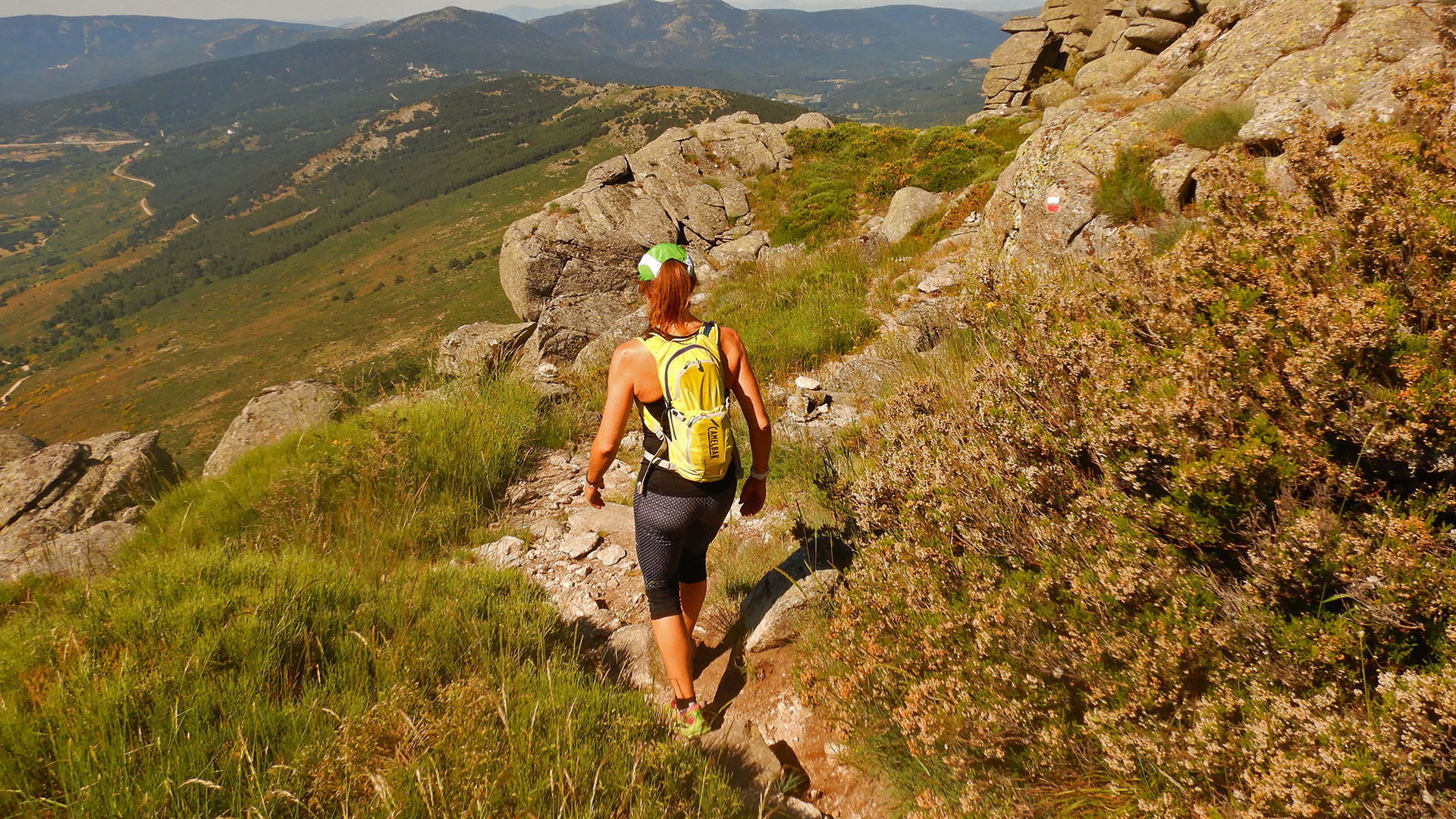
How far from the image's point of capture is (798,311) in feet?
30.6

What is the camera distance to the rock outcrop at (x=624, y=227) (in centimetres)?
1459

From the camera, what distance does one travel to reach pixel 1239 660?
1.85m

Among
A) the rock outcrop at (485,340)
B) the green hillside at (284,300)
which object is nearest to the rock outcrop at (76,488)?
the rock outcrop at (485,340)

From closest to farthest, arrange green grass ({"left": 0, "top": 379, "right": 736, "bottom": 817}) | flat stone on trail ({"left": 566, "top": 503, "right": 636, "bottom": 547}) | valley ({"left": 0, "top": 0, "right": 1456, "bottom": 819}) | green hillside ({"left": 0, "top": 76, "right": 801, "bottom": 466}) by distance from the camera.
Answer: valley ({"left": 0, "top": 0, "right": 1456, "bottom": 819}) → green grass ({"left": 0, "top": 379, "right": 736, "bottom": 817}) → flat stone on trail ({"left": 566, "top": 503, "right": 636, "bottom": 547}) → green hillside ({"left": 0, "top": 76, "right": 801, "bottom": 466})

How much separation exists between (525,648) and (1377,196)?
4.06 m

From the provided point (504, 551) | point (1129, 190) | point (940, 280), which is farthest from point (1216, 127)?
point (504, 551)

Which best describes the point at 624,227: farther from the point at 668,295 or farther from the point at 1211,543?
the point at 1211,543

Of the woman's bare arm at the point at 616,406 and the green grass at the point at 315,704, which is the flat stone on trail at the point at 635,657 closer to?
the green grass at the point at 315,704

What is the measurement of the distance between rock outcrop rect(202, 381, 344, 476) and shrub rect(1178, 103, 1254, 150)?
423 inches

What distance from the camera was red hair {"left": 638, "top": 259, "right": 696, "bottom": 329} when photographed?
10.5 ft

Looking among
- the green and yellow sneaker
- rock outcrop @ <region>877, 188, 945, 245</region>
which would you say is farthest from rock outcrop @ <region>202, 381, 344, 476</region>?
rock outcrop @ <region>877, 188, 945, 245</region>

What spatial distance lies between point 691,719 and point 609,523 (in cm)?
258

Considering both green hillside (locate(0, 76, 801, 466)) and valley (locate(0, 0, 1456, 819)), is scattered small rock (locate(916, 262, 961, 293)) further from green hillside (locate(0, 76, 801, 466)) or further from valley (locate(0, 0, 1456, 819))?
green hillside (locate(0, 76, 801, 466))

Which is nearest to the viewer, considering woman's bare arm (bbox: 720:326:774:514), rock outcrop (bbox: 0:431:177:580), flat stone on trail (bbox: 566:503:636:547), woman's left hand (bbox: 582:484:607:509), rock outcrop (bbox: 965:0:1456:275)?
woman's bare arm (bbox: 720:326:774:514)
